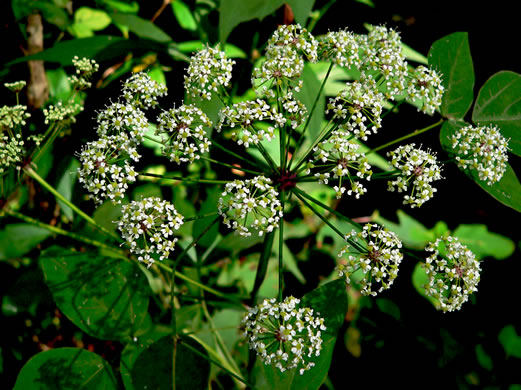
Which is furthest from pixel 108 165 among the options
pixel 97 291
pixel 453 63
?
pixel 453 63

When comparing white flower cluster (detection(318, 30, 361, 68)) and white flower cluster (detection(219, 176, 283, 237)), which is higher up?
white flower cluster (detection(318, 30, 361, 68))

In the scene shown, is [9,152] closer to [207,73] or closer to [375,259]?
[207,73]

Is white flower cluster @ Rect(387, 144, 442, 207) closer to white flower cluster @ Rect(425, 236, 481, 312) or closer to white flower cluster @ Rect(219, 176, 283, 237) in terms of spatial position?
white flower cluster @ Rect(425, 236, 481, 312)

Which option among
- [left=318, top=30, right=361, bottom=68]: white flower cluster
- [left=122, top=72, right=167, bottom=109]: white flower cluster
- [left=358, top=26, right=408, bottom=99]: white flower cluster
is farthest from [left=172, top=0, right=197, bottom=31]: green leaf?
[left=358, top=26, right=408, bottom=99]: white flower cluster

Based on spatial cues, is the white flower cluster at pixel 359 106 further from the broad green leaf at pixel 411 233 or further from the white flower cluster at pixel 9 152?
the broad green leaf at pixel 411 233

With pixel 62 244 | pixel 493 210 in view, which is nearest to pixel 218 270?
pixel 62 244

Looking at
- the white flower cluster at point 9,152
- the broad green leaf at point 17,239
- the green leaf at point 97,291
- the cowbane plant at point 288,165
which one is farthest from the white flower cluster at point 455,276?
the broad green leaf at point 17,239
